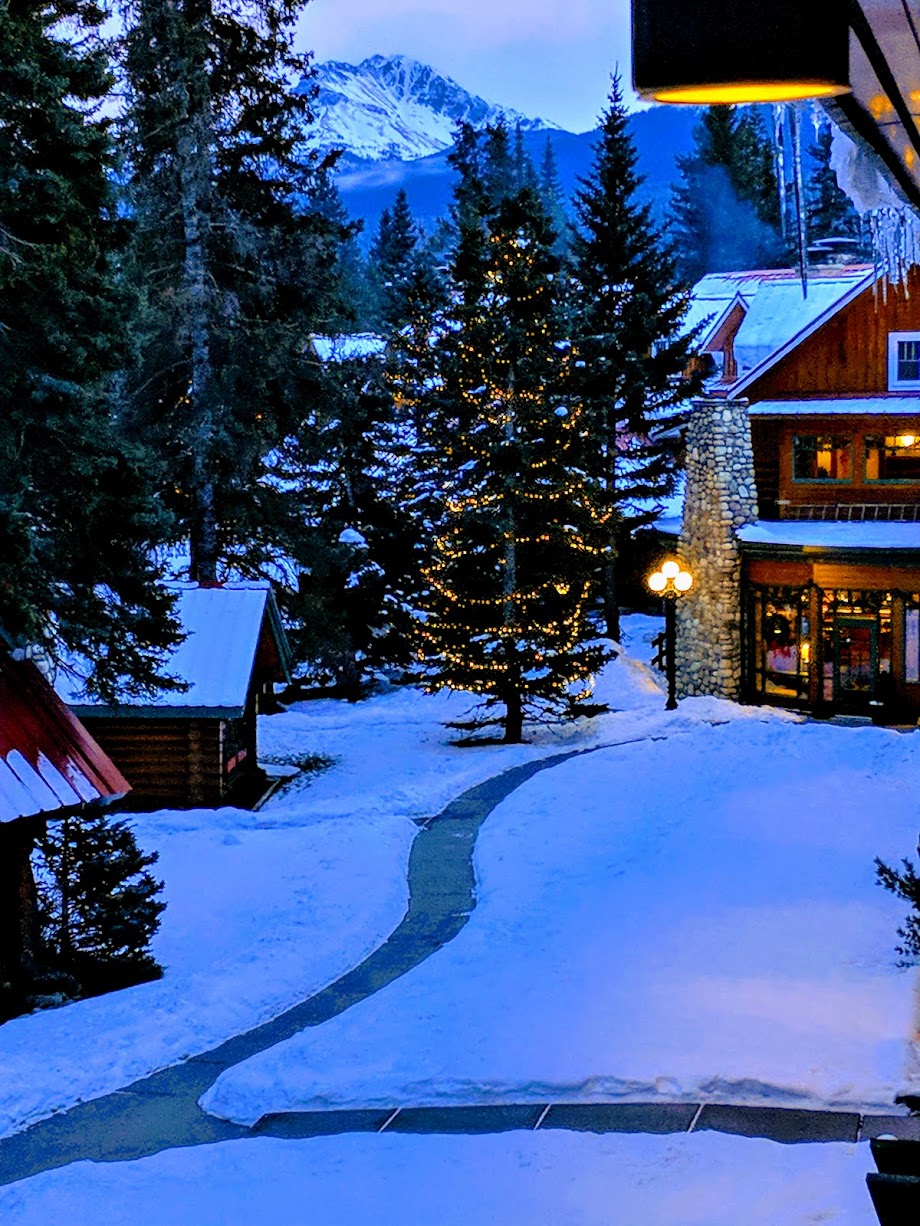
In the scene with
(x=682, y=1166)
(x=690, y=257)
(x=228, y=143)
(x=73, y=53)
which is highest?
(x=690, y=257)

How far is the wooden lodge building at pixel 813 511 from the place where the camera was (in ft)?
101

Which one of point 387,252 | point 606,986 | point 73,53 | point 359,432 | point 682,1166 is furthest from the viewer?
point 387,252

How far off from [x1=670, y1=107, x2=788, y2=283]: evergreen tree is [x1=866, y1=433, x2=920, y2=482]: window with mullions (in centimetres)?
5170

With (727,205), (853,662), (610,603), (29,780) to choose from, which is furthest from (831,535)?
(727,205)

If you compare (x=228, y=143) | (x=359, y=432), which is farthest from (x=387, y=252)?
(x=228, y=143)

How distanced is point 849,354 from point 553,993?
23780mm

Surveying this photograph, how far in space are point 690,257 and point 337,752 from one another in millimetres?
65806

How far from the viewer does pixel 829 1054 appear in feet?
33.9

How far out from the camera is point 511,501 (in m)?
A: 27.7

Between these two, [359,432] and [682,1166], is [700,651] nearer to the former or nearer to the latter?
[359,432]

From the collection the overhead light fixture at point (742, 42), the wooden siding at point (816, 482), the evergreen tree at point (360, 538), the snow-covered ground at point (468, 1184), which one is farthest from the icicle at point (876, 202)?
the wooden siding at point (816, 482)

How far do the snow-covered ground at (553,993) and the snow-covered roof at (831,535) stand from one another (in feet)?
21.0

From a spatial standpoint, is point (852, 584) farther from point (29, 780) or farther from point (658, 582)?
point (29, 780)

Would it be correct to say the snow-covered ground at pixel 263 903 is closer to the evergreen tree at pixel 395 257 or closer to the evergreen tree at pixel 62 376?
the evergreen tree at pixel 62 376
